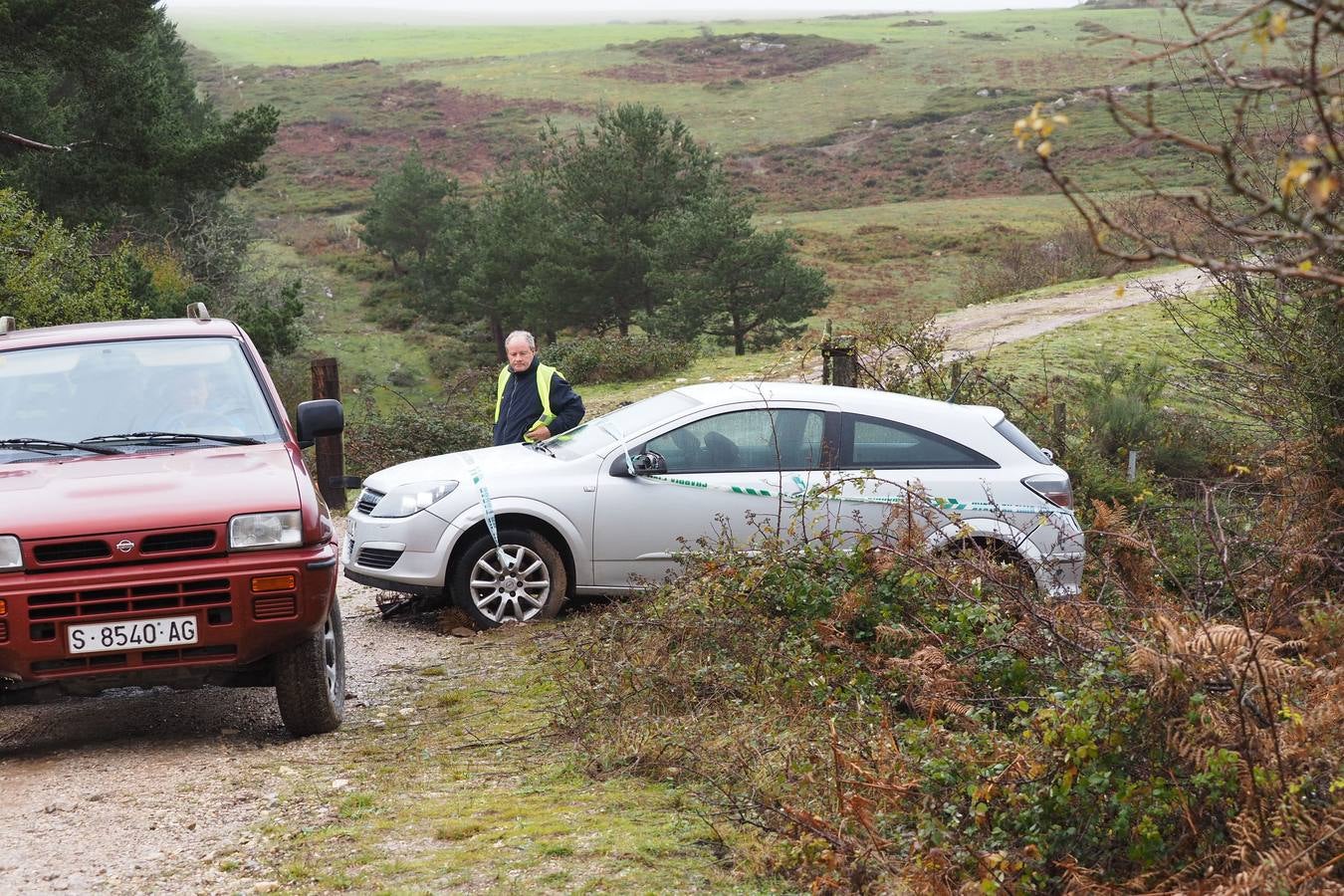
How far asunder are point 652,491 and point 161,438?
3.24 metres

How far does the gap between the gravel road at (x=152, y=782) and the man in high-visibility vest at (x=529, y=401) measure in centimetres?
233

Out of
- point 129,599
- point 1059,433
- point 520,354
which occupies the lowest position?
point 1059,433

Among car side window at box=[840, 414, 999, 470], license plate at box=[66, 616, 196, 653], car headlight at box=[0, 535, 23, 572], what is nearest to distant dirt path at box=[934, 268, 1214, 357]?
car side window at box=[840, 414, 999, 470]

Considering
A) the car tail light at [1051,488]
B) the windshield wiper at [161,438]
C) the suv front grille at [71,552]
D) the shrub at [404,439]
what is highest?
the windshield wiper at [161,438]

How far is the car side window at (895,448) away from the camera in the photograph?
28.3 feet

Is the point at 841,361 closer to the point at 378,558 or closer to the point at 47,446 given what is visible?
Answer: the point at 378,558

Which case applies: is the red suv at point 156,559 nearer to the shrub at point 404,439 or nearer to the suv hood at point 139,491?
the suv hood at point 139,491

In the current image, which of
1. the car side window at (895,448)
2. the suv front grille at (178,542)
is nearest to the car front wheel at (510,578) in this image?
the car side window at (895,448)

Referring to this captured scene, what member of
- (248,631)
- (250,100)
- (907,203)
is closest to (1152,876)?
(248,631)

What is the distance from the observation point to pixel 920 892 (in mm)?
3656

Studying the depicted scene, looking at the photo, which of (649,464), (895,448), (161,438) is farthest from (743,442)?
(161,438)

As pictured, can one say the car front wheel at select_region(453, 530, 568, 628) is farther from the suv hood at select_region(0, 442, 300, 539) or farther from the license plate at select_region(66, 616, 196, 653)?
the license plate at select_region(66, 616, 196, 653)

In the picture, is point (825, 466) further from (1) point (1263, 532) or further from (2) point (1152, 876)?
(2) point (1152, 876)

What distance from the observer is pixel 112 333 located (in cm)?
705
